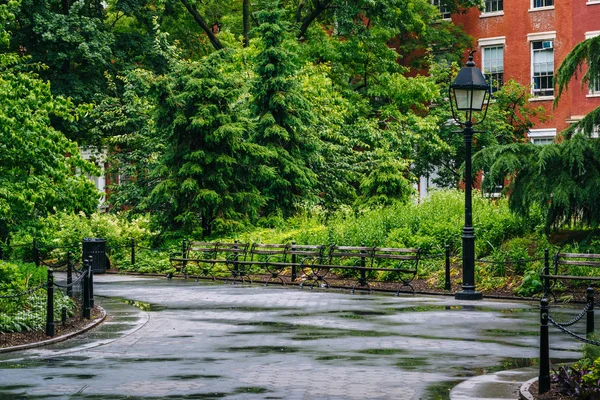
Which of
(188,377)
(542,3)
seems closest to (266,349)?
(188,377)

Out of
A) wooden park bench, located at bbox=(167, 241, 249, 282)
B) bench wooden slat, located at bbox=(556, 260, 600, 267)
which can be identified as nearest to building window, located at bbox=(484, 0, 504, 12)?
wooden park bench, located at bbox=(167, 241, 249, 282)

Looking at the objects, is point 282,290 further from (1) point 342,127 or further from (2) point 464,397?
(1) point 342,127

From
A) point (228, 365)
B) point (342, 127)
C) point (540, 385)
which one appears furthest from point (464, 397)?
point (342, 127)

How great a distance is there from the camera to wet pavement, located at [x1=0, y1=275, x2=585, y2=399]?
441 inches

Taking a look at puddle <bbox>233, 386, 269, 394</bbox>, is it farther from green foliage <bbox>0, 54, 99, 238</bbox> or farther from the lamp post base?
the lamp post base

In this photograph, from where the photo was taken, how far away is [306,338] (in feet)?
50.9

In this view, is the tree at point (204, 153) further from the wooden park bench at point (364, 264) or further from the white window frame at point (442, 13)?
the white window frame at point (442, 13)

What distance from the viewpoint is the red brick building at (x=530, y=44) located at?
45.4 m

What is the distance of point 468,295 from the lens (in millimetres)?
21250

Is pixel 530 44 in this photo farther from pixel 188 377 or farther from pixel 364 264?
pixel 188 377

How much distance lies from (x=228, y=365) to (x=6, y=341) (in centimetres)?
422

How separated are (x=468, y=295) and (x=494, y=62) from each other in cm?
2833

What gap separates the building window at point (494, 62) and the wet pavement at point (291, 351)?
27.6m

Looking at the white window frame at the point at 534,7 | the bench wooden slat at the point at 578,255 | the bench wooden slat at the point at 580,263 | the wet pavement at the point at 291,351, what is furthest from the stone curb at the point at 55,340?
the white window frame at the point at 534,7
